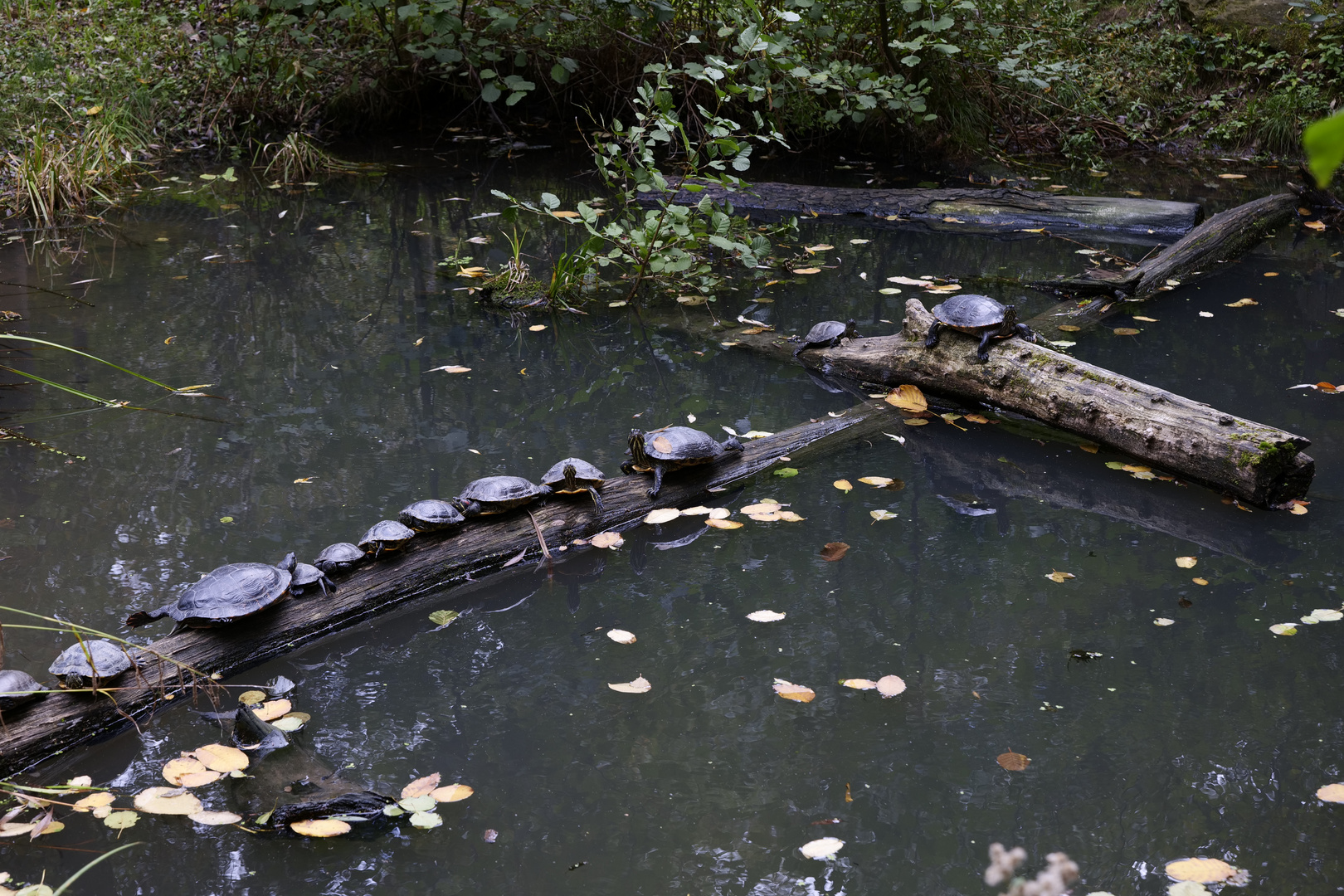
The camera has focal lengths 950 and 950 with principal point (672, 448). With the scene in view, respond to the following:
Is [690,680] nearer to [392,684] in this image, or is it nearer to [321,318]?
[392,684]

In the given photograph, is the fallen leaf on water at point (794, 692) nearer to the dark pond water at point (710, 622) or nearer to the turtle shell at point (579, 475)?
the dark pond water at point (710, 622)

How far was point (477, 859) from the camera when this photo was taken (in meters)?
2.20

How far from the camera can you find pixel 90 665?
8.48ft

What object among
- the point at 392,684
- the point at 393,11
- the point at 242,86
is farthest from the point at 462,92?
the point at 392,684

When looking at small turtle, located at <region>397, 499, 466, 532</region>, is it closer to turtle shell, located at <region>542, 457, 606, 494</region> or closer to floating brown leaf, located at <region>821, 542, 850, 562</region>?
turtle shell, located at <region>542, 457, 606, 494</region>

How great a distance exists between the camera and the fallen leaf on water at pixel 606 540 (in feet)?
11.3

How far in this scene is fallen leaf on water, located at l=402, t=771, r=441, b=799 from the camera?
7.72 feet

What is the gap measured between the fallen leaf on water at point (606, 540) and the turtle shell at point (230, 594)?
3.43ft

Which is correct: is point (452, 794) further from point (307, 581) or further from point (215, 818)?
point (307, 581)

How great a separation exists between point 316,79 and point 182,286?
5.08m

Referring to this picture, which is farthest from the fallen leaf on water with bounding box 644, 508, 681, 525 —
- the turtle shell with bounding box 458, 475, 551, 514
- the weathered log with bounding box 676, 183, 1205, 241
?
the weathered log with bounding box 676, 183, 1205, 241

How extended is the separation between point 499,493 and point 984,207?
5.49 metres

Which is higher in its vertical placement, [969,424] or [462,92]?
[462,92]

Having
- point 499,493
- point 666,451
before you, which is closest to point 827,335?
point 666,451
